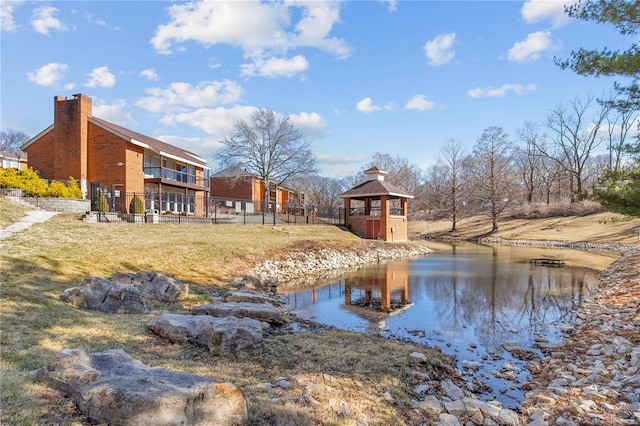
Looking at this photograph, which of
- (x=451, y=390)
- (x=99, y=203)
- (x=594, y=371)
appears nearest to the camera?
(x=451, y=390)

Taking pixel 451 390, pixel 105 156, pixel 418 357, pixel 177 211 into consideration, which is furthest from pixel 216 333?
pixel 177 211

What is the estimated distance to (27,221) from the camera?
44.2 feet

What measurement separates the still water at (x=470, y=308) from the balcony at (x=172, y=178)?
18.0 m

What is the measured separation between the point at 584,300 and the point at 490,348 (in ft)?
21.1

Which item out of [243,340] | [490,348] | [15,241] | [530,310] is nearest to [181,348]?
[243,340]

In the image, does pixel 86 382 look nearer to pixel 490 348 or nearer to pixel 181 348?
pixel 181 348

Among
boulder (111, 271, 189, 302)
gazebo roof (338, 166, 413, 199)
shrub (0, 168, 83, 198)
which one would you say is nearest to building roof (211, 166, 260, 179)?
gazebo roof (338, 166, 413, 199)

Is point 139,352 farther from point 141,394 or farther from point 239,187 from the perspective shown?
point 239,187

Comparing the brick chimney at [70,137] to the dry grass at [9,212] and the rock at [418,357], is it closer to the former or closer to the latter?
the dry grass at [9,212]

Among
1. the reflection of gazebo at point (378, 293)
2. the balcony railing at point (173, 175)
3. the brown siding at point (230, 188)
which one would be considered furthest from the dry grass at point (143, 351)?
the brown siding at point (230, 188)

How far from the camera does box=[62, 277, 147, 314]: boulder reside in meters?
6.77

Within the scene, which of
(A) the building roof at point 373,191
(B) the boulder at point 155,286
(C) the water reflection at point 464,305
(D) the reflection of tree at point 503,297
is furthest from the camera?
(A) the building roof at point 373,191

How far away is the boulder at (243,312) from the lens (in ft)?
24.8

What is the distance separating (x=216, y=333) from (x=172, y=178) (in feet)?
87.3
